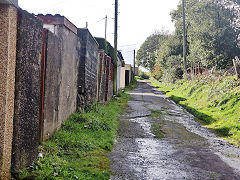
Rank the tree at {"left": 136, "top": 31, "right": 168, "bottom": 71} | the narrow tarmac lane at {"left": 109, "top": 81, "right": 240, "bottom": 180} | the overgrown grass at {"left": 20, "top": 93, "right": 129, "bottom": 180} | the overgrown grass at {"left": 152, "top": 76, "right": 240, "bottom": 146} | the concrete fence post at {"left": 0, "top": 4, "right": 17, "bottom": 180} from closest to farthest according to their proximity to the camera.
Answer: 1. the concrete fence post at {"left": 0, "top": 4, "right": 17, "bottom": 180}
2. the overgrown grass at {"left": 20, "top": 93, "right": 129, "bottom": 180}
3. the narrow tarmac lane at {"left": 109, "top": 81, "right": 240, "bottom": 180}
4. the overgrown grass at {"left": 152, "top": 76, "right": 240, "bottom": 146}
5. the tree at {"left": 136, "top": 31, "right": 168, "bottom": 71}

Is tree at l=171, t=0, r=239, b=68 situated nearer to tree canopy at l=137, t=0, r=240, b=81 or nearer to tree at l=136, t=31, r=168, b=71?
tree canopy at l=137, t=0, r=240, b=81

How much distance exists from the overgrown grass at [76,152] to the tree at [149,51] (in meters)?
60.0

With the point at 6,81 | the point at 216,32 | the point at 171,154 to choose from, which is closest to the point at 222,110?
the point at 171,154

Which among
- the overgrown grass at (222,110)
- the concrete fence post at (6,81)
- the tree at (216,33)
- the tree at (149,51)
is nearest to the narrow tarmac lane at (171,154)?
the overgrown grass at (222,110)

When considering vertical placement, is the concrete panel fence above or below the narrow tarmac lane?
above

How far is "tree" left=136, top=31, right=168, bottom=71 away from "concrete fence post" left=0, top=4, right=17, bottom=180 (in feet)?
207

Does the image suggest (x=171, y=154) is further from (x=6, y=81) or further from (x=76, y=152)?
(x=6, y=81)

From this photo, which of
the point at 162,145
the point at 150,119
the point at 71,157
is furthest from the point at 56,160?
the point at 150,119

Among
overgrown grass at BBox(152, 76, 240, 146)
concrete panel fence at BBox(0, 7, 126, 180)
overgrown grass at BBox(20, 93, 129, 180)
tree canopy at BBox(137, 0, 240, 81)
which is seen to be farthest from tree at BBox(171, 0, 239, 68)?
concrete panel fence at BBox(0, 7, 126, 180)

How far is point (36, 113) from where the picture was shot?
158 inches

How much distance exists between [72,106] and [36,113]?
10.2 ft

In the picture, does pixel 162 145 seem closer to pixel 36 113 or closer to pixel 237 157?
pixel 237 157

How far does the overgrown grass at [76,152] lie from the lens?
12.1 feet

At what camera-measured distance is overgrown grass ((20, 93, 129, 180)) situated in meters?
3.69
